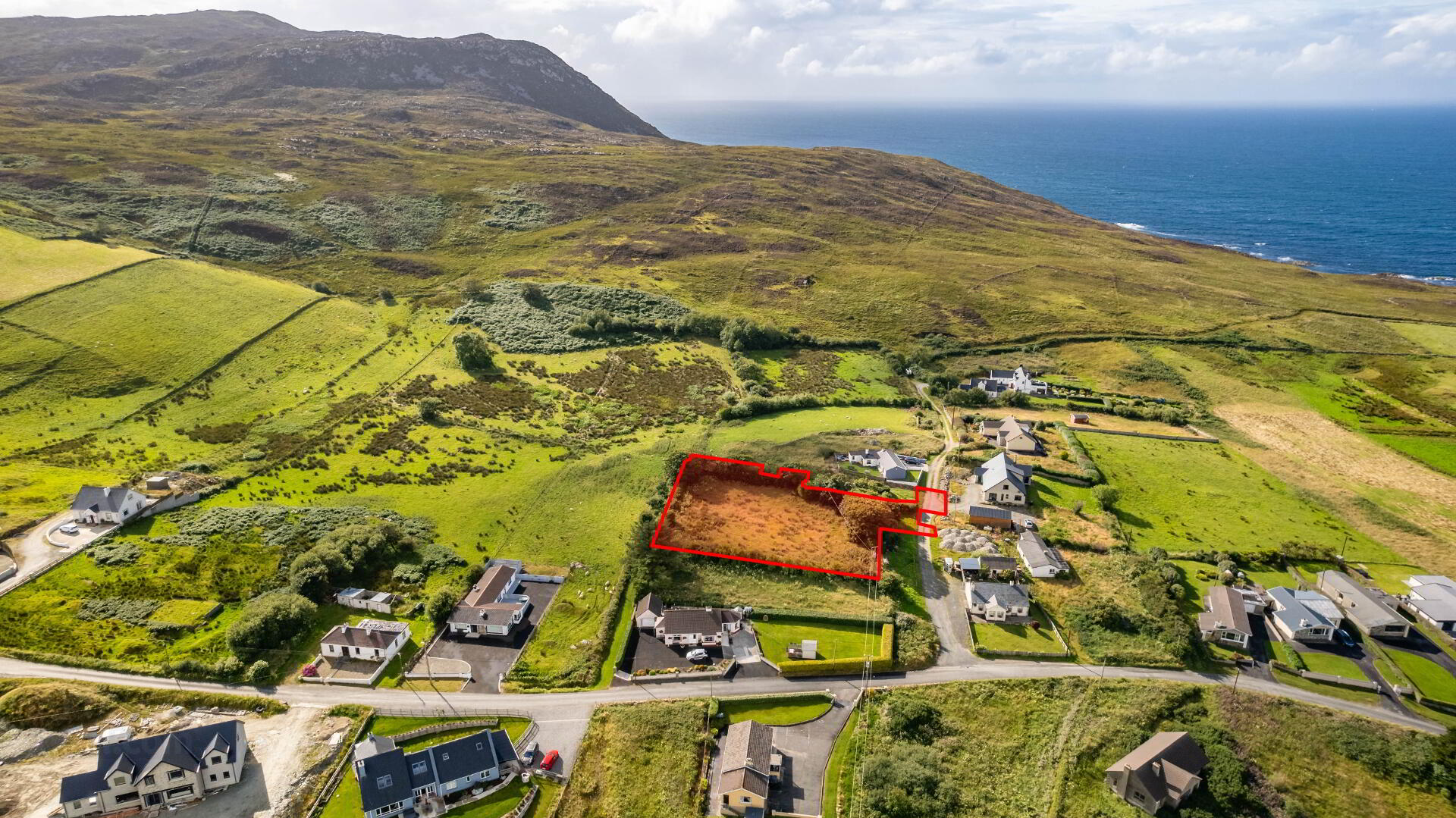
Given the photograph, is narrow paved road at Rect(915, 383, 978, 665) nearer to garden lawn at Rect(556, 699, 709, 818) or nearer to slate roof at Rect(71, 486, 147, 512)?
garden lawn at Rect(556, 699, 709, 818)

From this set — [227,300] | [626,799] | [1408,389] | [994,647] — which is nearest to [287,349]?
[227,300]

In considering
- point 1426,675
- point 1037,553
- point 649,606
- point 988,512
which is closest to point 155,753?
point 649,606

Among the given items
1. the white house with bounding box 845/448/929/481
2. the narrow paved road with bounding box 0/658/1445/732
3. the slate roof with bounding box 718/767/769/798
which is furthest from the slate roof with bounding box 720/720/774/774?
the white house with bounding box 845/448/929/481

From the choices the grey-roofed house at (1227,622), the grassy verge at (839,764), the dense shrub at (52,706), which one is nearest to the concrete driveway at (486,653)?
the dense shrub at (52,706)

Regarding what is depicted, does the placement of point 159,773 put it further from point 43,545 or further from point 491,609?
point 43,545

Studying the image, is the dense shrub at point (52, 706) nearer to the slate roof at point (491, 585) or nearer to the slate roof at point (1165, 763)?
the slate roof at point (491, 585)
